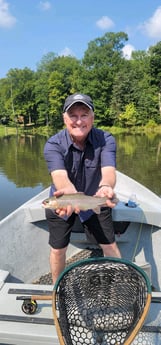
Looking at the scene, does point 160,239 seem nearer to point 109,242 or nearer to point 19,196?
point 109,242

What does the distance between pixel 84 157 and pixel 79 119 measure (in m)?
0.37

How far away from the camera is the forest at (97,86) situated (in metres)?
52.2

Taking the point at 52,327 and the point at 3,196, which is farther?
the point at 3,196

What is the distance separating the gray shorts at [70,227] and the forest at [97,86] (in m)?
48.3

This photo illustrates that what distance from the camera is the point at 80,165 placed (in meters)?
3.25

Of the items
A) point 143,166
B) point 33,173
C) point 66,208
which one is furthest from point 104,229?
point 143,166

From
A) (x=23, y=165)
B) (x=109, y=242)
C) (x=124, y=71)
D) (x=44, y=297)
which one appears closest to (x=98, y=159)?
(x=109, y=242)

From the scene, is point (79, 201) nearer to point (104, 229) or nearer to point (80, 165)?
point (80, 165)

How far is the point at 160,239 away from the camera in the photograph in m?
4.30

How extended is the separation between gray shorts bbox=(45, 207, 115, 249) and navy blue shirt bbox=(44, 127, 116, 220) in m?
0.26

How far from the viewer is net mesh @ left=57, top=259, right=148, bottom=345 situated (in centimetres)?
211

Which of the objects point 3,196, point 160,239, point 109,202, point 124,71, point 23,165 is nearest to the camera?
point 109,202

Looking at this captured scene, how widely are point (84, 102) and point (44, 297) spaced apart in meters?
1.65

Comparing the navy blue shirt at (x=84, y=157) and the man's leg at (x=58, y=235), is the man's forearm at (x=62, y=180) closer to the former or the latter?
the navy blue shirt at (x=84, y=157)
